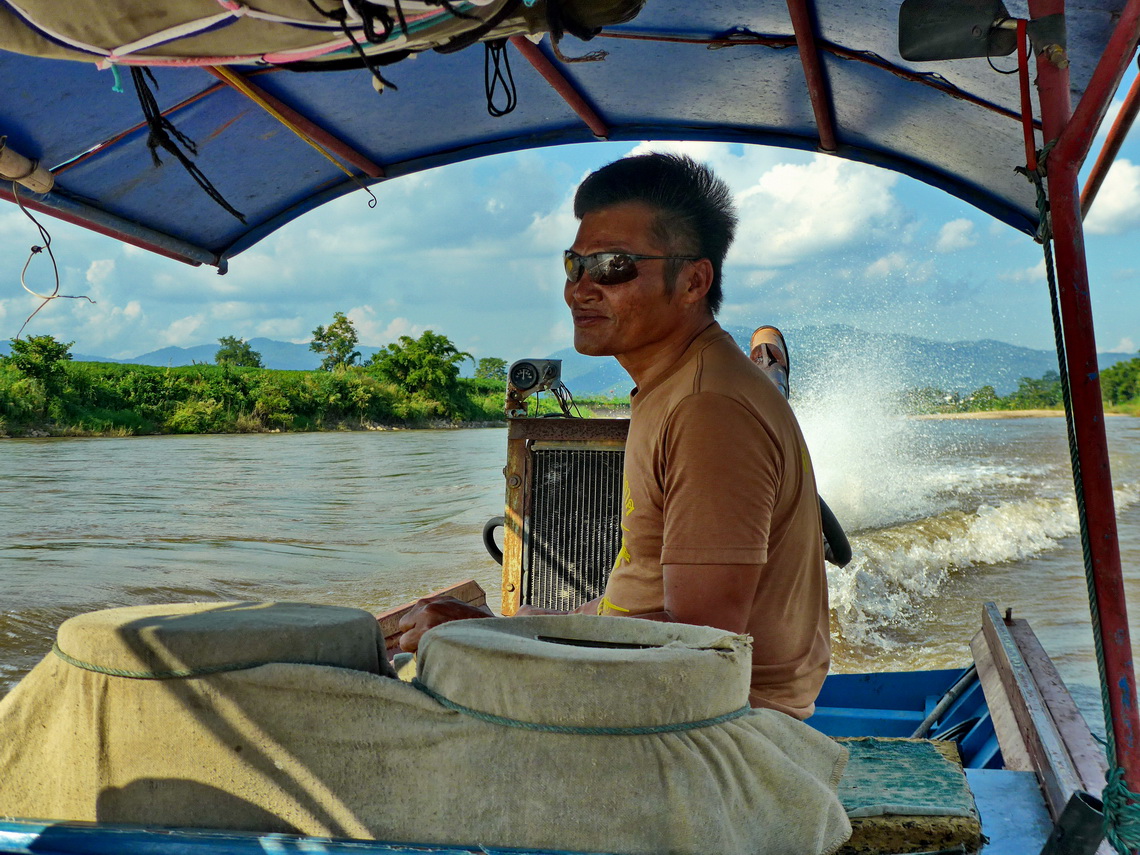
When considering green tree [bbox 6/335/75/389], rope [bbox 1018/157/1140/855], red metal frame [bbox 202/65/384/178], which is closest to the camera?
rope [bbox 1018/157/1140/855]

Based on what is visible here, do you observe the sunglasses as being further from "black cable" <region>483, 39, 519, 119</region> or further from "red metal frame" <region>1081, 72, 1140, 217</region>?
"red metal frame" <region>1081, 72, 1140, 217</region>

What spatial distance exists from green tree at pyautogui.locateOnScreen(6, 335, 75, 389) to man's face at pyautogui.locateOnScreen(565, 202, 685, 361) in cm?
2981

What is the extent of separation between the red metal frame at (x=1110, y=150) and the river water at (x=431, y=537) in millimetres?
3650

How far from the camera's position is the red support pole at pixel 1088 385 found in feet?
4.21

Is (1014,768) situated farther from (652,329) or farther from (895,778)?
(652,329)

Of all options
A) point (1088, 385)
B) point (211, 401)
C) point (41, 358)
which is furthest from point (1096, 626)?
point (211, 401)

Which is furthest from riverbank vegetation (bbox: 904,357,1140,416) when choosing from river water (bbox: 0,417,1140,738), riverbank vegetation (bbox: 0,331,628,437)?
riverbank vegetation (bbox: 0,331,628,437)

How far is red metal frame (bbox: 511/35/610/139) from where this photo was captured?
8.20 feet

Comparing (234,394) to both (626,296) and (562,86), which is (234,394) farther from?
(626,296)

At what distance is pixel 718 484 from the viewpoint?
1334mm

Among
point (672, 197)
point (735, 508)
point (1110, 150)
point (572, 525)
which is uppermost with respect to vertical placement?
point (1110, 150)

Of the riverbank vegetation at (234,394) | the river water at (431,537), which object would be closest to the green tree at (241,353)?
the riverbank vegetation at (234,394)

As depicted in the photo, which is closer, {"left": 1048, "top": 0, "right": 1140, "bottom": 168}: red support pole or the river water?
{"left": 1048, "top": 0, "right": 1140, "bottom": 168}: red support pole

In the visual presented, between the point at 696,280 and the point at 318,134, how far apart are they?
173 cm
